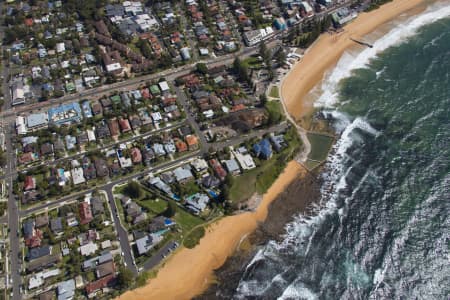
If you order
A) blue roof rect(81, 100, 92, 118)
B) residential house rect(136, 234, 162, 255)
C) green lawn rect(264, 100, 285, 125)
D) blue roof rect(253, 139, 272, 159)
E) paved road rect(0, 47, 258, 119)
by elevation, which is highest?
paved road rect(0, 47, 258, 119)

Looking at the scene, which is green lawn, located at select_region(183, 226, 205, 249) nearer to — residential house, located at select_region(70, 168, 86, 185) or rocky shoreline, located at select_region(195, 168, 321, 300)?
rocky shoreline, located at select_region(195, 168, 321, 300)

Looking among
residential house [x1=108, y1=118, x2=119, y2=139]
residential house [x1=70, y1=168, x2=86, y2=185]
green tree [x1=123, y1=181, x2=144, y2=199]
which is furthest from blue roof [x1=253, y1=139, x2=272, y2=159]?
residential house [x1=70, y1=168, x2=86, y2=185]

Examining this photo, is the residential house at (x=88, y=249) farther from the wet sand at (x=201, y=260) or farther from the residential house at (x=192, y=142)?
the residential house at (x=192, y=142)

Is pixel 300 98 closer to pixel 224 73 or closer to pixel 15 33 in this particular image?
pixel 224 73

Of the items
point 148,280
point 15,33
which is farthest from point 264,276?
point 15,33

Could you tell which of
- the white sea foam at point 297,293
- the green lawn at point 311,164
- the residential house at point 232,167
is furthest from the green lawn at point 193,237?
the green lawn at point 311,164

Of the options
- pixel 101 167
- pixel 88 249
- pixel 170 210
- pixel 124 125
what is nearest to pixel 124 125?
pixel 124 125

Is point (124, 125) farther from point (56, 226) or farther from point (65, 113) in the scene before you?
point (56, 226)
